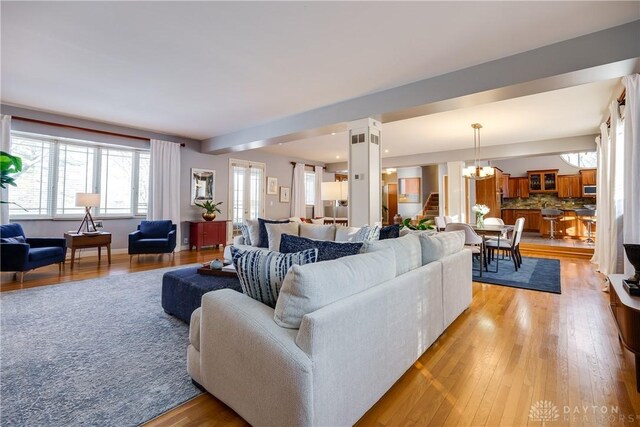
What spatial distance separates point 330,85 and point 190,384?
357cm

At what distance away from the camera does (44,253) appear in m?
4.08

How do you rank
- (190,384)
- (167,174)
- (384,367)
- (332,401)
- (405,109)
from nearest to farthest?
(332,401), (384,367), (190,384), (405,109), (167,174)

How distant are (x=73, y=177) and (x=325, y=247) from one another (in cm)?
596

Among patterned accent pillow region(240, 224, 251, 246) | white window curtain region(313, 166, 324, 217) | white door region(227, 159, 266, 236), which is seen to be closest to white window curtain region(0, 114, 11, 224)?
patterned accent pillow region(240, 224, 251, 246)

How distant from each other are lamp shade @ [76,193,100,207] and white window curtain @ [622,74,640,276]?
Result: 284 inches

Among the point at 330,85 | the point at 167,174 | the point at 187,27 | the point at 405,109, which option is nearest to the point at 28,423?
the point at 187,27

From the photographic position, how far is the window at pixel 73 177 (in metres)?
5.04

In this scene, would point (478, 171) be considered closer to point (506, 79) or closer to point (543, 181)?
point (506, 79)

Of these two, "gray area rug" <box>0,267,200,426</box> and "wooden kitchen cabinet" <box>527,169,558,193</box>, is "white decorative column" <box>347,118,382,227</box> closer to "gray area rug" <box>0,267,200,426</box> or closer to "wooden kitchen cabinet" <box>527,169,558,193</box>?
Result: "gray area rug" <box>0,267,200,426</box>

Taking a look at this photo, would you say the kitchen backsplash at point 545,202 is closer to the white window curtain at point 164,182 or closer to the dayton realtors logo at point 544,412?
the dayton realtors logo at point 544,412

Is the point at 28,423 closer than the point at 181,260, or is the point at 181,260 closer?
the point at 28,423

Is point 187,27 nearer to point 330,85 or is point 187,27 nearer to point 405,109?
point 330,85

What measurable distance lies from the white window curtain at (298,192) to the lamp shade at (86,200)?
5.04 m

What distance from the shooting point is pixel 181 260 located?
5547 mm
